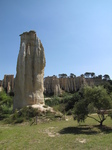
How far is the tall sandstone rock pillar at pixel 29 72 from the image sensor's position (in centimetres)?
1973

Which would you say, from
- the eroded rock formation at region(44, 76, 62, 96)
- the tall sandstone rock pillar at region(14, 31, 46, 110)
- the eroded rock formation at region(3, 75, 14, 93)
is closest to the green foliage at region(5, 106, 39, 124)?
the tall sandstone rock pillar at region(14, 31, 46, 110)

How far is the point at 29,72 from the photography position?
2053 cm

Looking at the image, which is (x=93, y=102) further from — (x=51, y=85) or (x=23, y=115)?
(x=51, y=85)

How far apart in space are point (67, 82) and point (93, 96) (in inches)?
2634

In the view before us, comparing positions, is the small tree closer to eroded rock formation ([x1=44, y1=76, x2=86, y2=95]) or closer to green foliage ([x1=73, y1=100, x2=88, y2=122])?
green foliage ([x1=73, y1=100, x2=88, y2=122])

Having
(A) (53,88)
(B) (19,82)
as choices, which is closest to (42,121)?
(B) (19,82)

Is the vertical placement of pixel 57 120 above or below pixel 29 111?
below

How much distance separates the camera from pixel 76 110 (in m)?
11.7

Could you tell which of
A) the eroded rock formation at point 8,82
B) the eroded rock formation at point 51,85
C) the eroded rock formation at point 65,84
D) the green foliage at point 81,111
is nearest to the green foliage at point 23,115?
the green foliage at point 81,111

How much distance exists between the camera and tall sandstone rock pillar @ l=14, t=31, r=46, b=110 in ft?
64.7

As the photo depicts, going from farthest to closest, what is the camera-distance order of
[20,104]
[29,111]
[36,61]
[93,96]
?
[36,61], [20,104], [29,111], [93,96]

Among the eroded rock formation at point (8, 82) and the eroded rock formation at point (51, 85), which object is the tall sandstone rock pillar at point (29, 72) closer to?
the eroded rock formation at point (51, 85)

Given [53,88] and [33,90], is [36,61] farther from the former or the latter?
[53,88]

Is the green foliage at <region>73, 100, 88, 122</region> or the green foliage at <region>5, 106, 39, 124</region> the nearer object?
the green foliage at <region>73, 100, 88, 122</region>
